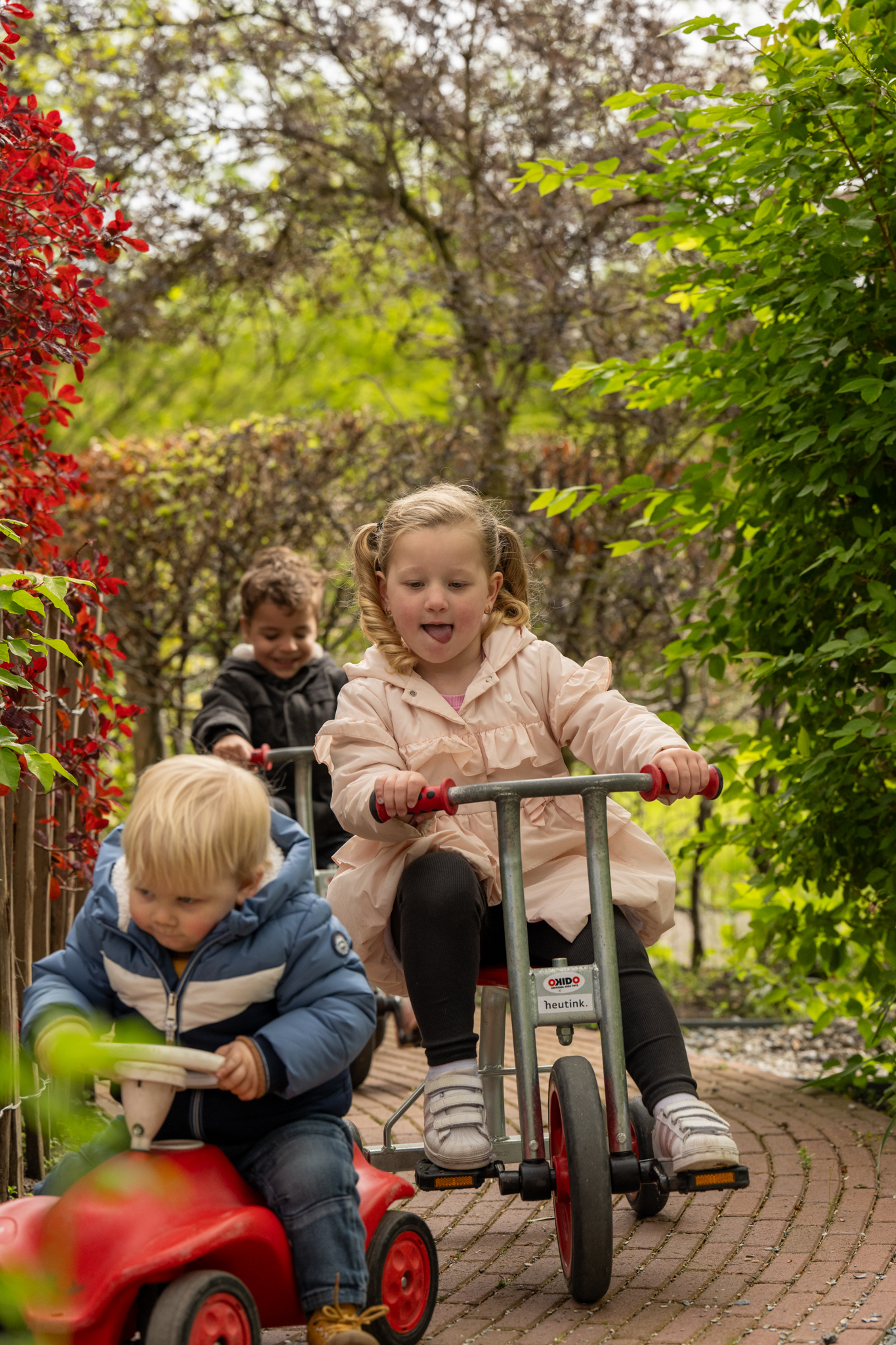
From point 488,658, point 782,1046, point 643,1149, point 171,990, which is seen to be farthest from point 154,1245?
point 782,1046

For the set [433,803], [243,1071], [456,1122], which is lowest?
[456,1122]

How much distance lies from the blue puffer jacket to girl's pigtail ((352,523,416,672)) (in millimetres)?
1038

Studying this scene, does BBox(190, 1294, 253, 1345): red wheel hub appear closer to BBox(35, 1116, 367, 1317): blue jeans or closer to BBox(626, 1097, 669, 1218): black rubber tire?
BBox(35, 1116, 367, 1317): blue jeans

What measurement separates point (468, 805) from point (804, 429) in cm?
148

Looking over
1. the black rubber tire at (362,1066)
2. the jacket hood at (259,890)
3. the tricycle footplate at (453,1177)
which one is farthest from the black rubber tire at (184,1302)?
the black rubber tire at (362,1066)

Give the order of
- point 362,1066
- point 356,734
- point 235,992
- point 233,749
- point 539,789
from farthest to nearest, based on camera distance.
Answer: point 362,1066 < point 233,749 < point 356,734 < point 539,789 < point 235,992

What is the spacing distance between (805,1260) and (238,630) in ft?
16.4

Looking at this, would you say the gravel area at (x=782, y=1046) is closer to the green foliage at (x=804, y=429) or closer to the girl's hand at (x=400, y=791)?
the green foliage at (x=804, y=429)

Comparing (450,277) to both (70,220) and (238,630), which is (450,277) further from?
(70,220)

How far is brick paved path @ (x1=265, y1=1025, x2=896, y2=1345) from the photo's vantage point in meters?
2.61

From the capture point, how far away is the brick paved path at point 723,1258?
2613mm

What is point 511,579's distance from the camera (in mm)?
3504

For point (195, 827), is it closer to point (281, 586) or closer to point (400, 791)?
point (400, 791)

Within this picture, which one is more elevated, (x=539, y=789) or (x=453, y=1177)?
(x=539, y=789)
